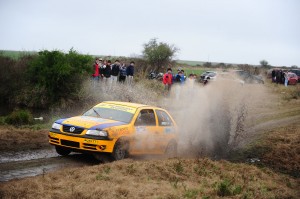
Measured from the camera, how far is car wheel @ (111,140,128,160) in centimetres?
1118

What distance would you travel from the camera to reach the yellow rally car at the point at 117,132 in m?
11.0

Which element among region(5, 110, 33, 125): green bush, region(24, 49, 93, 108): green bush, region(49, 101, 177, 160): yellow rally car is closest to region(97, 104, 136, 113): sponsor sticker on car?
region(49, 101, 177, 160): yellow rally car

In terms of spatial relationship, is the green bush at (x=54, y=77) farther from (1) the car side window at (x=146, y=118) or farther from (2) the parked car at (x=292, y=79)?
(2) the parked car at (x=292, y=79)

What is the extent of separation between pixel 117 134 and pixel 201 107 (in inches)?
336

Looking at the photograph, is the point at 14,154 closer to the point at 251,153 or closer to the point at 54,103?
the point at 251,153

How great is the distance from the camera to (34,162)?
1120 centimetres

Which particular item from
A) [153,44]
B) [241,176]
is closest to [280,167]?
[241,176]

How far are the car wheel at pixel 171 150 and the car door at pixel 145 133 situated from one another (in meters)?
0.62

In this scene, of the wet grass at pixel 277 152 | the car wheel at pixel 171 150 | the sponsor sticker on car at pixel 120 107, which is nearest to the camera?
the sponsor sticker on car at pixel 120 107

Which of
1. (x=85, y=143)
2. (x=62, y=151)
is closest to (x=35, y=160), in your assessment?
(x=62, y=151)

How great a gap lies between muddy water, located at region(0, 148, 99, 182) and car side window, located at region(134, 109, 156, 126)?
65.1 inches

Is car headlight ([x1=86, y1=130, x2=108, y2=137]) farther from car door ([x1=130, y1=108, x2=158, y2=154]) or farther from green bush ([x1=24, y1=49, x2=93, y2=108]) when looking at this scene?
green bush ([x1=24, y1=49, x2=93, y2=108])

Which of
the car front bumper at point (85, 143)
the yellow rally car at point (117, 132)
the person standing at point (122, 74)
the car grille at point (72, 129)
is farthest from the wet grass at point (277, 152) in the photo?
the person standing at point (122, 74)

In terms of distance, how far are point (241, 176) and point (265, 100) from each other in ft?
71.9
